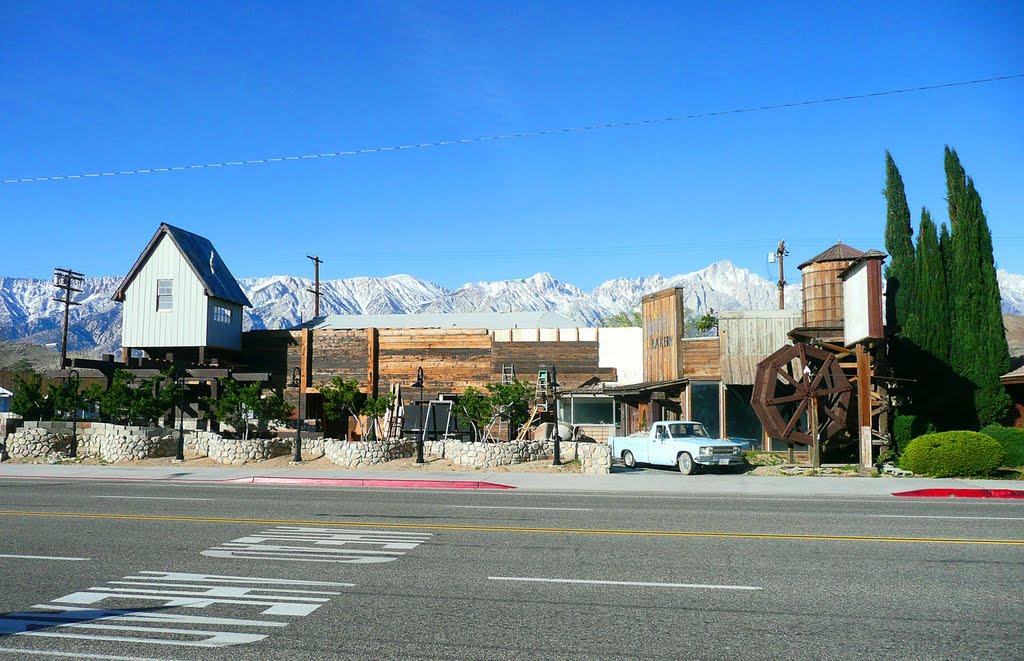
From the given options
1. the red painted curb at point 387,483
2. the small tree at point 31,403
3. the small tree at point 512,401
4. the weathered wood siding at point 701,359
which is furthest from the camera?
the weathered wood siding at point 701,359

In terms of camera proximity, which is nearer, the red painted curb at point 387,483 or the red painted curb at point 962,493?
the red painted curb at point 962,493

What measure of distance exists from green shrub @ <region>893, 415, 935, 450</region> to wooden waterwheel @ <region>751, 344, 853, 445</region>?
1.57 meters

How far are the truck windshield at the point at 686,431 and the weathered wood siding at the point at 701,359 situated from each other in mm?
7289

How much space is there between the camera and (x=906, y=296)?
27.8 metres

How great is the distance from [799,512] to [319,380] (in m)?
25.6

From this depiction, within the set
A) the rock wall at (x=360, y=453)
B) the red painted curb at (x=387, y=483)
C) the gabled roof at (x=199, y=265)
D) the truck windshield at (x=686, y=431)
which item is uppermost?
the gabled roof at (x=199, y=265)

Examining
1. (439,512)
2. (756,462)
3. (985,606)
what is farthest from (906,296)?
(985,606)

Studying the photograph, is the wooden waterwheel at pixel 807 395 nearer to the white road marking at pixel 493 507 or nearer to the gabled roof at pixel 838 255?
the gabled roof at pixel 838 255

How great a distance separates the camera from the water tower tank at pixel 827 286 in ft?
93.0

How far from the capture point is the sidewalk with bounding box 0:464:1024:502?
19375 millimetres

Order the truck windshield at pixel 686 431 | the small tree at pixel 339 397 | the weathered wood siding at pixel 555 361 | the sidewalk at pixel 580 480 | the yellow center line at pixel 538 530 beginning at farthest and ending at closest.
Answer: the weathered wood siding at pixel 555 361 → the small tree at pixel 339 397 → the truck windshield at pixel 686 431 → the sidewalk at pixel 580 480 → the yellow center line at pixel 538 530

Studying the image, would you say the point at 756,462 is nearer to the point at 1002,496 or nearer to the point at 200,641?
the point at 1002,496

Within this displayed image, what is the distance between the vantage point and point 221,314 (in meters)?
37.2

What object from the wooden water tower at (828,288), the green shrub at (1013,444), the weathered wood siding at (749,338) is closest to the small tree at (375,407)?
the weathered wood siding at (749,338)
